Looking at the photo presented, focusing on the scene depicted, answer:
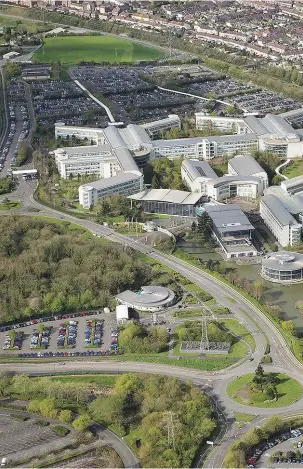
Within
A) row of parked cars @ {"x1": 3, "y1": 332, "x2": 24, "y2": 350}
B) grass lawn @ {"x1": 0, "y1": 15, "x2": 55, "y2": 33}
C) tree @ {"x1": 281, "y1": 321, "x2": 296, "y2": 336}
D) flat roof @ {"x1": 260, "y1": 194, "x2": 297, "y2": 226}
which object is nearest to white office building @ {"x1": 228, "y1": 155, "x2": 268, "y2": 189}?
flat roof @ {"x1": 260, "y1": 194, "x2": 297, "y2": 226}

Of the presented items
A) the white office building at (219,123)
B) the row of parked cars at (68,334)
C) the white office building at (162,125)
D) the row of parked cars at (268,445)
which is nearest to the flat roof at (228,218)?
the row of parked cars at (68,334)

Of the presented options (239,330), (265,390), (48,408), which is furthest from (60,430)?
(239,330)

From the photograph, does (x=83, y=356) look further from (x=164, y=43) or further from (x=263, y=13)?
(x=263, y=13)

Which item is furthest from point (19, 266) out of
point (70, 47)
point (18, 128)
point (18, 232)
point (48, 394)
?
point (70, 47)

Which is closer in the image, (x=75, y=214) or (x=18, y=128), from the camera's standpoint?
(x=75, y=214)

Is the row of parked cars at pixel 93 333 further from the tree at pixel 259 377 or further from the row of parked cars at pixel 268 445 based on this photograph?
the row of parked cars at pixel 268 445

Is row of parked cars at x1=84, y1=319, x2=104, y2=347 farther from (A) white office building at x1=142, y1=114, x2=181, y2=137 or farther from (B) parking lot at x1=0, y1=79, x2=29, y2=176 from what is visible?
(A) white office building at x1=142, y1=114, x2=181, y2=137
